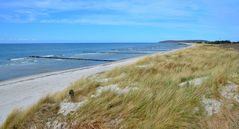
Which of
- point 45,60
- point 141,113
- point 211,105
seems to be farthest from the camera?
point 45,60

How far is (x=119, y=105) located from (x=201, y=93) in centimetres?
201

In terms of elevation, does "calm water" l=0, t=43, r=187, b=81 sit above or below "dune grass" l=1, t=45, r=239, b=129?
below

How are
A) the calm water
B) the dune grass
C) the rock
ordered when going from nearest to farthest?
the dune grass
the rock
the calm water

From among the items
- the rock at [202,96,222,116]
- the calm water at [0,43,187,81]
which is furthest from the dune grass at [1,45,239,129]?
the calm water at [0,43,187,81]

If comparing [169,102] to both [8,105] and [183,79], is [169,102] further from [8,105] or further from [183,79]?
[8,105]

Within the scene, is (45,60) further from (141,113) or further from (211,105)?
(141,113)

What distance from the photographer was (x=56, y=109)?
6.73 metres

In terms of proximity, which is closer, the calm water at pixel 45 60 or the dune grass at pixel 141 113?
the dune grass at pixel 141 113

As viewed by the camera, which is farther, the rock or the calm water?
the calm water

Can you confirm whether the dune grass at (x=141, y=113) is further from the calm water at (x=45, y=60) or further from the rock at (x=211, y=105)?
the calm water at (x=45, y=60)

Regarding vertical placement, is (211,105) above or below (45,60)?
above

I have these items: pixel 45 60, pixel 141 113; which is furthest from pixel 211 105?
pixel 45 60

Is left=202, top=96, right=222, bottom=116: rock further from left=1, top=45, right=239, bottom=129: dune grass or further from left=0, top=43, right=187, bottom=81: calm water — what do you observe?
left=0, top=43, right=187, bottom=81: calm water

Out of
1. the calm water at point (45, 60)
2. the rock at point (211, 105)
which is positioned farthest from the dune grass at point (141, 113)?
the calm water at point (45, 60)
